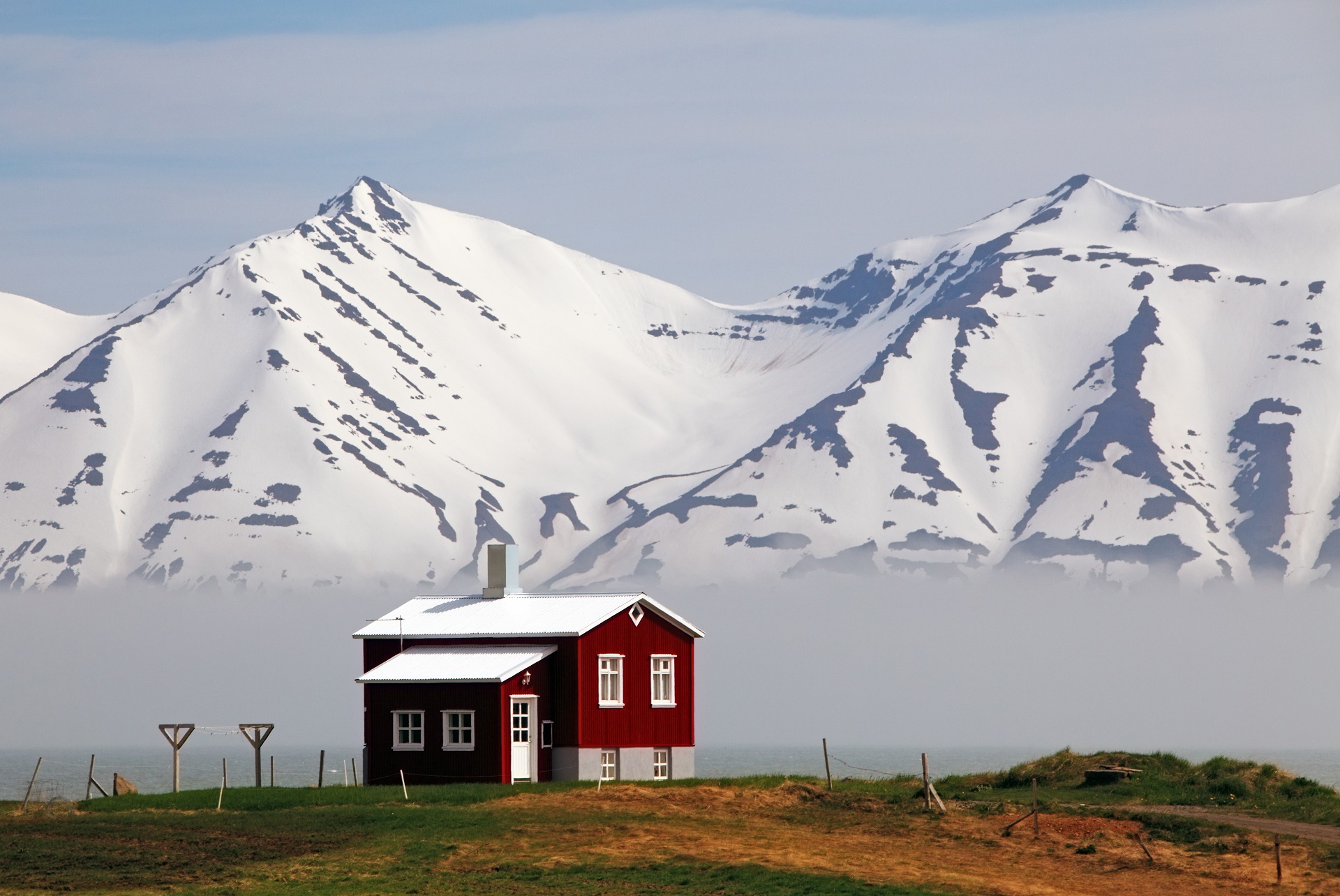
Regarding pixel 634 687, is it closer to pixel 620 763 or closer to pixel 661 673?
pixel 661 673

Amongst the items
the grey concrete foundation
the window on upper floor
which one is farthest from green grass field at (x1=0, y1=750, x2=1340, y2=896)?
the window on upper floor

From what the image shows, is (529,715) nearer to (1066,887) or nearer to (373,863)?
(373,863)

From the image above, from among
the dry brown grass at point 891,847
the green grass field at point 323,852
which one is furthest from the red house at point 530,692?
the dry brown grass at point 891,847

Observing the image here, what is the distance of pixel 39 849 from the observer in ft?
143

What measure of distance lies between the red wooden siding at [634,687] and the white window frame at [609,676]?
0.26 ft

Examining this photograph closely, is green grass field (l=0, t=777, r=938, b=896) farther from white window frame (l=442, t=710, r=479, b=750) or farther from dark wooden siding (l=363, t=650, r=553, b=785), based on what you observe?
white window frame (l=442, t=710, r=479, b=750)

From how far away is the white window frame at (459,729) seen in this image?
60.6 metres

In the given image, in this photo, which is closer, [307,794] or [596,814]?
[596,814]

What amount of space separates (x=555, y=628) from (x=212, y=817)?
16.9 meters

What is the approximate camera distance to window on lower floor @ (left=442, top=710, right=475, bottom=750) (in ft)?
199

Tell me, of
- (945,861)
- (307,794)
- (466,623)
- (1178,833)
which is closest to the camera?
(945,861)

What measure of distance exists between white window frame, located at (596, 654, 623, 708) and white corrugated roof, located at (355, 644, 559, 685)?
188cm

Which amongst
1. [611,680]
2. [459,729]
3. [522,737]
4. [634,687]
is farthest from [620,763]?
[459,729]

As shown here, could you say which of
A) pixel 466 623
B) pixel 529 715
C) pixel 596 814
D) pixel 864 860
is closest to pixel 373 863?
pixel 596 814
